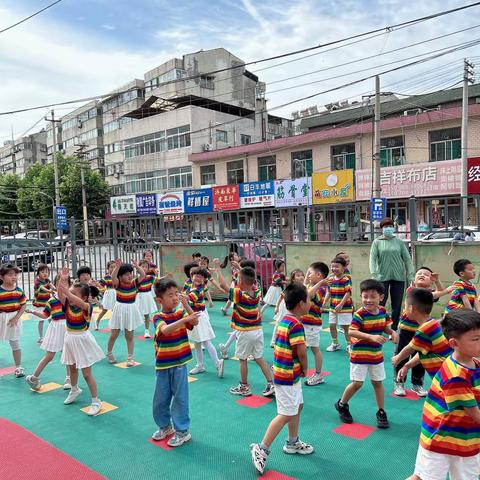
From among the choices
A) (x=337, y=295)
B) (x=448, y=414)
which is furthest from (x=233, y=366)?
(x=448, y=414)

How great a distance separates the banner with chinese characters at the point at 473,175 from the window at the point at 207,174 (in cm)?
1634

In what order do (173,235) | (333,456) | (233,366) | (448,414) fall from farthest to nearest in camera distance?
(173,235) < (233,366) < (333,456) < (448,414)

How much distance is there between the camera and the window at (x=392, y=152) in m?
22.0

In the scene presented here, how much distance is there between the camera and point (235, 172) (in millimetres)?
29328

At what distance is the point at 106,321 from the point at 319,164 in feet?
58.9

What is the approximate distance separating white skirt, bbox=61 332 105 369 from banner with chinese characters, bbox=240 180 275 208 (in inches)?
818

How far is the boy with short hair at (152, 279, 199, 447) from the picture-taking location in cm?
396

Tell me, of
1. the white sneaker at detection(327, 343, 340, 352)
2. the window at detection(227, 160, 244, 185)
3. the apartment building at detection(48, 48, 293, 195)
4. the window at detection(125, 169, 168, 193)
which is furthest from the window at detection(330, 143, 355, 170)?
the white sneaker at detection(327, 343, 340, 352)

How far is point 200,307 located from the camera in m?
5.79

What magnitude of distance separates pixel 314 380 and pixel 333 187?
62.2 ft

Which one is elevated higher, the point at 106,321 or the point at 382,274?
the point at 382,274

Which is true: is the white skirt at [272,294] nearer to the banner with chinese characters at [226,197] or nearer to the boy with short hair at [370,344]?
the boy with short hair at [370,344]

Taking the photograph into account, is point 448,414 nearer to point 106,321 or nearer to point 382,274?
point 382,274

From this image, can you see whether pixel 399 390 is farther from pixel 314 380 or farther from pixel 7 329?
pixel 7 329
